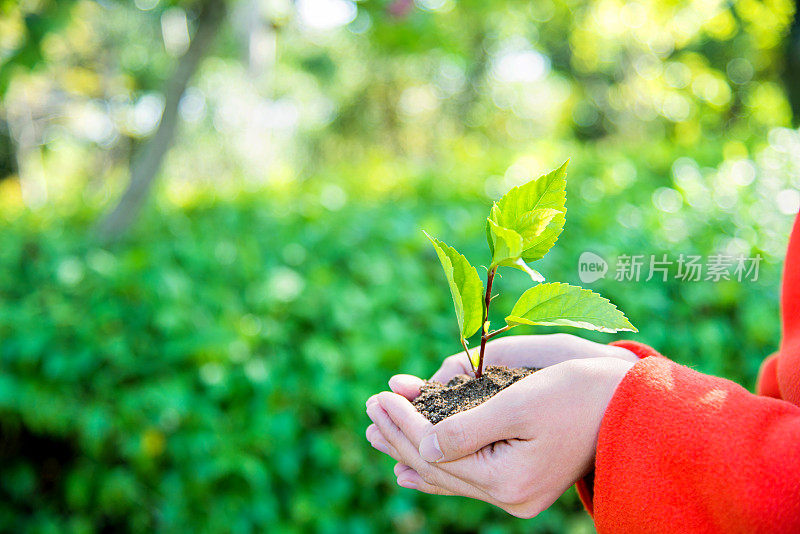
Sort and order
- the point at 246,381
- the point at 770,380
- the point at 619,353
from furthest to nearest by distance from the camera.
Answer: the point at 246,381, the point at 770,380, the point at 619,353

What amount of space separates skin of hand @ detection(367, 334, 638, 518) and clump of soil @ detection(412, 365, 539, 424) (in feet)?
0.10

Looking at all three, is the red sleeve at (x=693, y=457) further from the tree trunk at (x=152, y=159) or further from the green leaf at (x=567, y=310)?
the tree trunk at (x=152, y=159)

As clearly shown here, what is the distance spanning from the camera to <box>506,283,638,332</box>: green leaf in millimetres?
630

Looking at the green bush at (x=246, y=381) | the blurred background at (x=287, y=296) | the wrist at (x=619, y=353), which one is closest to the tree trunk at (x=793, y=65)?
the blurred background at (x=287, y=296)

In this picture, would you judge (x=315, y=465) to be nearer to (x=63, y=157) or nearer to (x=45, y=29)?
(x=45, y=29)

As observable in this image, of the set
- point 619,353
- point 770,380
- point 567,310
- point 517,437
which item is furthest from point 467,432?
point 770,380

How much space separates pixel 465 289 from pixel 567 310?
0.12m

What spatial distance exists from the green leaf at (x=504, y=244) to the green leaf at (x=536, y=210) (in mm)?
25

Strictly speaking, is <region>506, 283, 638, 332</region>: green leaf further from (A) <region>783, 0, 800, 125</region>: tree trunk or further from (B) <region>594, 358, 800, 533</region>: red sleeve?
(A) <region>783, 0, 800, 125</region>: tree trunk

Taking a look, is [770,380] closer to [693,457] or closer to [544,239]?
[693,457]

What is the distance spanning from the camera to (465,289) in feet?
2.28

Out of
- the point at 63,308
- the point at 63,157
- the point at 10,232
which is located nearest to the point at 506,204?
the point at 63,308

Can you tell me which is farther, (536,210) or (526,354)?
(526,354)

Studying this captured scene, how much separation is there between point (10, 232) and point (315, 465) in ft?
6.60
